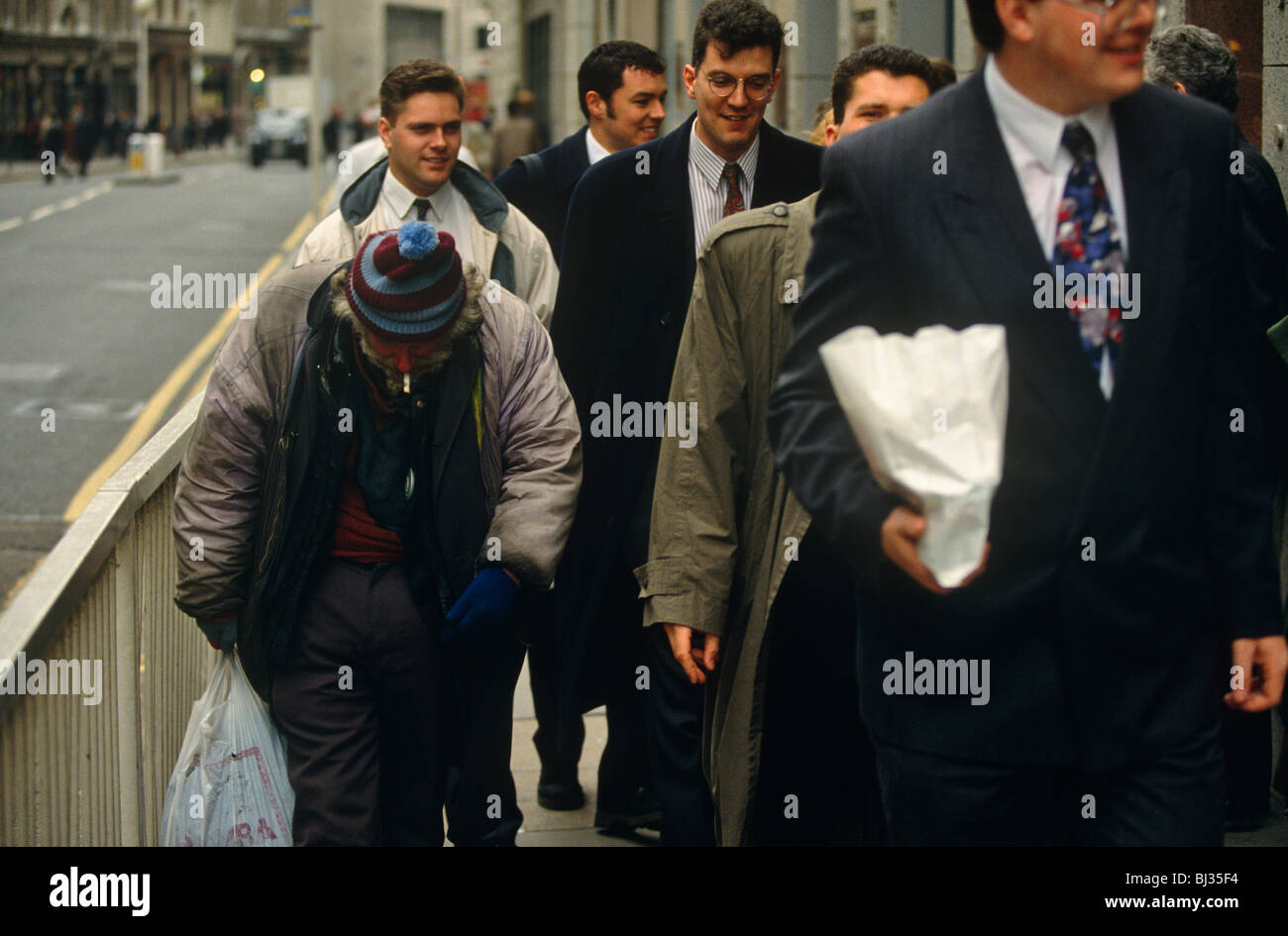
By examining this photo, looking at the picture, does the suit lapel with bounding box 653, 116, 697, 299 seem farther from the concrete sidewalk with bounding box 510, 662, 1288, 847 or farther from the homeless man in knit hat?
the concrete sidewalk with bounding box 510, 662, 1288, 847

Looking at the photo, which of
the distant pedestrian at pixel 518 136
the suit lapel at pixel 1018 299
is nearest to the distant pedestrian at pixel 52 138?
the distant pedestrian at pixel 518 136

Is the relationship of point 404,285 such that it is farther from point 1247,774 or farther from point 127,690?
point 1247,774

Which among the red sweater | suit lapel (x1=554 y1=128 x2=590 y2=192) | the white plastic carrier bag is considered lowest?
the white plastic carrier bag

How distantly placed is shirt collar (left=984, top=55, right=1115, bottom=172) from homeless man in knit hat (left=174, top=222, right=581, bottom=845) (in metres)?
1.50

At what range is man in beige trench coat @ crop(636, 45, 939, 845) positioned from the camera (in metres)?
3.51

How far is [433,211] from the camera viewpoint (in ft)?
17.4

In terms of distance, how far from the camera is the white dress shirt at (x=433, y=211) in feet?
17.2

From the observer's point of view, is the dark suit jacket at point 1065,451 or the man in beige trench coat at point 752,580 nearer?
the dark suit jacket at point 1065,451

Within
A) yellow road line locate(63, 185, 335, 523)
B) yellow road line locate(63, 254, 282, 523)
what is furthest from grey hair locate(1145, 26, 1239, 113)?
yellow road line locate(63, 254, 282, 523)

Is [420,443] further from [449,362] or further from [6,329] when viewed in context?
[6,329]

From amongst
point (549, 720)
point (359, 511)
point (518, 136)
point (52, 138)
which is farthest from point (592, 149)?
point (52, 138)

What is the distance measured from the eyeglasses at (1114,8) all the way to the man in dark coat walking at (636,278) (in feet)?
6.69

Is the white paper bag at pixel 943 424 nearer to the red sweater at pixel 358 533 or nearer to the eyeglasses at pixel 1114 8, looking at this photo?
the eyeglasses at pixel 1114 8
